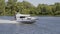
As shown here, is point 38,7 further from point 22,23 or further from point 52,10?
point 22,23

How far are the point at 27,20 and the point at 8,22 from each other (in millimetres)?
4939

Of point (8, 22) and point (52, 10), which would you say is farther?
point (52, 10)

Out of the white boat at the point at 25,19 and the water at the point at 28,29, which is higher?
the white boat at the point at 25,19

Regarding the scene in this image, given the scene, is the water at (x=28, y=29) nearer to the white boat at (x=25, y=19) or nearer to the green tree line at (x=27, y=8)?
the white boat at (x=25, y=19)

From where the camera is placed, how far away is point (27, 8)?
3462 inches

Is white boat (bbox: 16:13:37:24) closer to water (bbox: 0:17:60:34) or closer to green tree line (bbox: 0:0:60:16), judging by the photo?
water (bbox: 0:17:60:34)

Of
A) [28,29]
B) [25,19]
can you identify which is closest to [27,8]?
[25,19]

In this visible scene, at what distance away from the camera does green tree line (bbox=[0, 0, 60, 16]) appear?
8650 centimetres

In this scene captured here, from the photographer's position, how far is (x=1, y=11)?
89.2 m

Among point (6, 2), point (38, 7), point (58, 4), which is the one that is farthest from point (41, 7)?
point (6, 2)

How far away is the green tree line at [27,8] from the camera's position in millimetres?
86500

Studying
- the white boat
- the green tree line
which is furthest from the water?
the green tree line

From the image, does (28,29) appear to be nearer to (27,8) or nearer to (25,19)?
(25,19)

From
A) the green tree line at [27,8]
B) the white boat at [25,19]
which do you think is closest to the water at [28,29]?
the white boat at [25,19]
